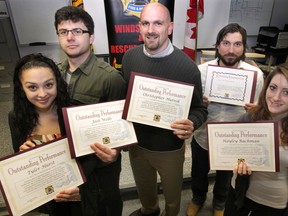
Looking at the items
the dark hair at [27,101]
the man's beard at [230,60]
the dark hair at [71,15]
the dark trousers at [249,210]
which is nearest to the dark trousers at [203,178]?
the dark trousers at [249,210]

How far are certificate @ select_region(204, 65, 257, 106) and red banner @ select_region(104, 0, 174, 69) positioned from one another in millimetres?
1533

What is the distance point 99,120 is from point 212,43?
3229mm

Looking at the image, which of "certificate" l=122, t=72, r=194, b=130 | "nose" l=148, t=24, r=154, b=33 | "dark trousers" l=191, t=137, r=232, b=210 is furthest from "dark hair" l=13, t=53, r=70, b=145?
"dark trousers" l=191, t=137, r=232, b=210

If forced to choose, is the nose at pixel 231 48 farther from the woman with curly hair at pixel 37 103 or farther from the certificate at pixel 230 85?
Result: the woman with curly hair at pixel 37 103

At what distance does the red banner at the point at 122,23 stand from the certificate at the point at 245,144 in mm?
2017

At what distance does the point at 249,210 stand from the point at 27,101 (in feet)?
4.98

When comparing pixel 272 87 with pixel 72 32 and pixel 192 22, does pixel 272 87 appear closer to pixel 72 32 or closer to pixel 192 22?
A: pixel 72 32

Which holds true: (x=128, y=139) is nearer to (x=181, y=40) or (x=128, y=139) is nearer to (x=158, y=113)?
(x=158, y=113)

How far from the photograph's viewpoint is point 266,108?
4.26 feet

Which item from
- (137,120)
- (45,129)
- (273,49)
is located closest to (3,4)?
(45,129)

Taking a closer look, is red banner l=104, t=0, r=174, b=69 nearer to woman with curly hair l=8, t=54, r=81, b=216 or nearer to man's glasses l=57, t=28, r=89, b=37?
man's glasses l=57, t=28, r=89, b=37

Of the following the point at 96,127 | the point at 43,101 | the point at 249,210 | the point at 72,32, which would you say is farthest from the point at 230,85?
the point at 43,101

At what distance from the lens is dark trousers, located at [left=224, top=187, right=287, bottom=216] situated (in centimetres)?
137

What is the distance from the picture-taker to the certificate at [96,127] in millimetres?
1142
